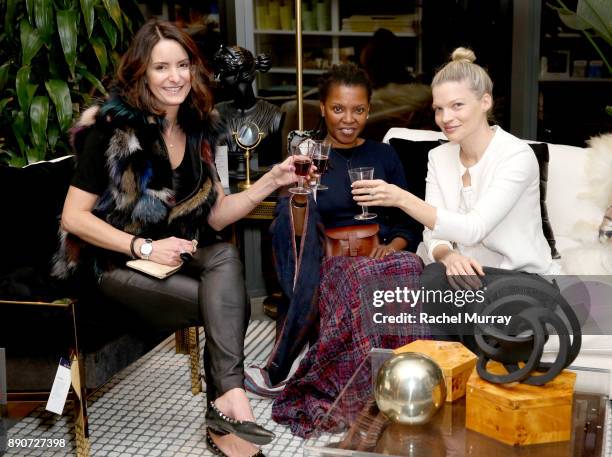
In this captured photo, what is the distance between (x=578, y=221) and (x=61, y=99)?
2.10 m

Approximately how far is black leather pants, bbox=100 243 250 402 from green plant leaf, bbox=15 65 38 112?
1.30m

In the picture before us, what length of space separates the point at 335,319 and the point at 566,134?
2267 millimetres

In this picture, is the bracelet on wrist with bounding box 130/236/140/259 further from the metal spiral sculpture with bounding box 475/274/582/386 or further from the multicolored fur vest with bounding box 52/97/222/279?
the metal spiral sculpture with bounding box 475/274/582/386

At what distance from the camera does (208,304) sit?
2473mm

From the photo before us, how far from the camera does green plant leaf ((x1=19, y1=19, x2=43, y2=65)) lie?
11.5 ft

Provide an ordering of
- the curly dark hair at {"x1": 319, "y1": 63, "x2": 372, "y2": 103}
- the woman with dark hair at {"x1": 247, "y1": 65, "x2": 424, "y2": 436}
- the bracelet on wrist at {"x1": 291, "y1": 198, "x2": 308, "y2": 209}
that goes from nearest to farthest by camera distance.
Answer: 1. the woman with dark hair at {"x1": 247, "y1": 65, "x2": 424, "y2": 436}
2. the bracelet on wrist at {"x1": 291, "y1": 198, "x2": 308, "y2": 209}
3. the curly dark hair at {"x1": 319, "y1": 63, "x2": 372, "y2": 103}

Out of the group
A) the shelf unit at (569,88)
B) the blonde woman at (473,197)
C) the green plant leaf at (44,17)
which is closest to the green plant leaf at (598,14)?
the blonde woman at (473,197)

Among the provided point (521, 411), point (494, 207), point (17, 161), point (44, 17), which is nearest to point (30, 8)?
point (44, 17)

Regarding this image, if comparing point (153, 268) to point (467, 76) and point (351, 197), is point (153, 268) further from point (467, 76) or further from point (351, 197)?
point (467, 76)

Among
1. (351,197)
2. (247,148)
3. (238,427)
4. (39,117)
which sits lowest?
(238,427)

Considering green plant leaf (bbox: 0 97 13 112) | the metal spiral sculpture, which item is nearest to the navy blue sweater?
the metal spiral sculpture

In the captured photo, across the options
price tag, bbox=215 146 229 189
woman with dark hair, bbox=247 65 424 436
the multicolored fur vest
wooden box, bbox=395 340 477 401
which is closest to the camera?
wooden box, bbox=395 340 477 401

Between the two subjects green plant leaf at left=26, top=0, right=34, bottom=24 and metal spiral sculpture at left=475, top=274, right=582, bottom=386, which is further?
green plant leaf at left=26, top=0, right=34, bottom=24

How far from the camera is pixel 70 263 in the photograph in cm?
264
